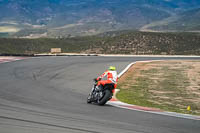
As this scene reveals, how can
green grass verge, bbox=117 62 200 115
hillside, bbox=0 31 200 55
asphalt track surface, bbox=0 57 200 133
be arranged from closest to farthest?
asphalt track surface, bbox=0 57 200 133 → green grass verge, bbox=117 62 200 115 → hillside, bbox=0 31 200 55

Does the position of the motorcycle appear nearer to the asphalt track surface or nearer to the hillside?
the asphalt track surface

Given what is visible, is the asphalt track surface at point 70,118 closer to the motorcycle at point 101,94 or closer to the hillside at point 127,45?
the motorcycle at point 101,94

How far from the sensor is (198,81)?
23.1 m

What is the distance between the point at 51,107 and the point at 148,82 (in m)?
11.2

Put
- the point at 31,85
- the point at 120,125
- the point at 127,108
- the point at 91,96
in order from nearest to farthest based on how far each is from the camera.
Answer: the point at 120,125, the point at 127,108, the point at 91,96, the point at 31,85

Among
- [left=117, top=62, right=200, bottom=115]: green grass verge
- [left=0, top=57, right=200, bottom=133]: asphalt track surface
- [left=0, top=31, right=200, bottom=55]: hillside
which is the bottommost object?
[left=117, top=62, right=200, bottom=115]: green grass verge

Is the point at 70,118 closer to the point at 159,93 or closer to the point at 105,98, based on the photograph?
the point at 105,98

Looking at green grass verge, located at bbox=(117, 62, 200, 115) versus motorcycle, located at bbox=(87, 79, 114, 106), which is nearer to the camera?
motorcycle, located at bbox=(87, 79, 114, 106)

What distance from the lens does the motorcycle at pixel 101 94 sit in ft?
43.0

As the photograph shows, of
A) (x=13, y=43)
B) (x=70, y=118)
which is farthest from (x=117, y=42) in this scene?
(x=70, y=118)

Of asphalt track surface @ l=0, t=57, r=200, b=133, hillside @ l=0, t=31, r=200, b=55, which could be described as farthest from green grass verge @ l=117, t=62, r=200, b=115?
hillside @ l=0, t=31, r=200, b=55

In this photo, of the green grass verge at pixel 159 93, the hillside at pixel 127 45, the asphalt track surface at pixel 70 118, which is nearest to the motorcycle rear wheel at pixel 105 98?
the asphalt track surface at pixel 70 118

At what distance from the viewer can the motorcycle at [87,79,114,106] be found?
13096 mm

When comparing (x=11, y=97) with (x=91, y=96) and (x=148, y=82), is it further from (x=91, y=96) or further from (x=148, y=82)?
(x=148, y=82)
